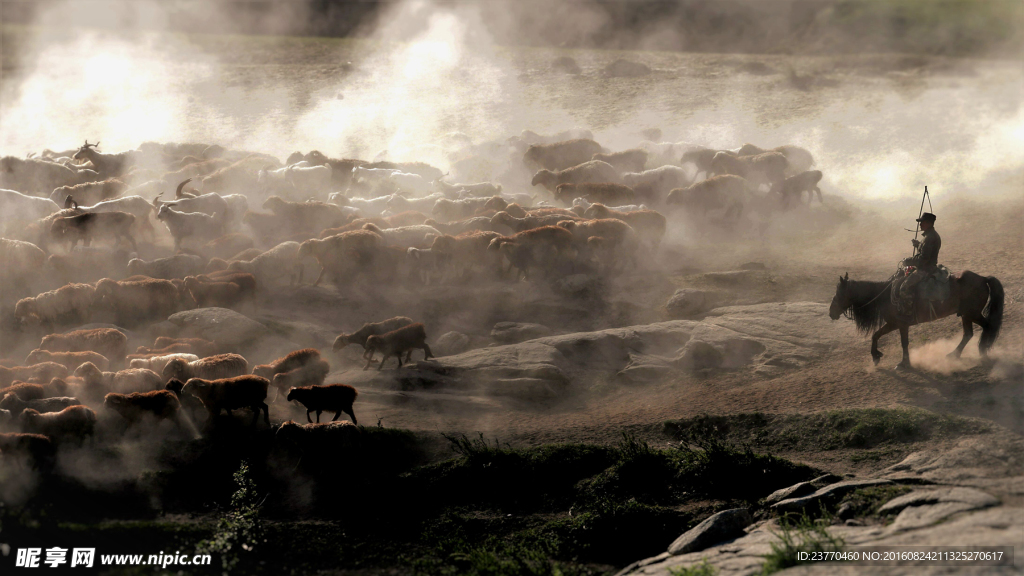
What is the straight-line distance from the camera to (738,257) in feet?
56.6

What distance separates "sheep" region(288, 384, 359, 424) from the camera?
9531 mm

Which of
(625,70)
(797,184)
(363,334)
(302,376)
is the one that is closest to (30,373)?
(302,376)

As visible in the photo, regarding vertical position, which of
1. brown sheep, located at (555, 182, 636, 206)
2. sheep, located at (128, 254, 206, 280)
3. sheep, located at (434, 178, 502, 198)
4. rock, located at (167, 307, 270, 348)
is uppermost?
brown sheep, located at (555, 182, 636, 206)

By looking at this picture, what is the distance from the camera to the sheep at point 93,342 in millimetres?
11789

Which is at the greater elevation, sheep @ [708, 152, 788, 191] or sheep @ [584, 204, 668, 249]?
sheep @ [708, 152, 788, 191]

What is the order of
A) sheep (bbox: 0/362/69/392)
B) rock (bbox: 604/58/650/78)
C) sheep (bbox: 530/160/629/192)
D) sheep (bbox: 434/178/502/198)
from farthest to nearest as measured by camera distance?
1. rock (bbox: 604/58/650/78)
2. sheep (bbox: 530/160/629/192)
3. sheep (bbox: 434/178/502/198)
4. sheep (bbox: 0/362/69/392)

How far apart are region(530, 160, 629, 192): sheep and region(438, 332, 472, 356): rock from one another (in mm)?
10813

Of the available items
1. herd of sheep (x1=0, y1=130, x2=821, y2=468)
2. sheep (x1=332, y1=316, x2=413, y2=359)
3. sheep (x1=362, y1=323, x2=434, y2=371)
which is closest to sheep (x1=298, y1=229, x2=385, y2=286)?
herd of sheep (x1=0, y1=130, x2=821, y2=468)

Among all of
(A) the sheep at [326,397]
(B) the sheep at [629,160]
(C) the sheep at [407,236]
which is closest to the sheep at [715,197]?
(B) the sheep at [629,160]

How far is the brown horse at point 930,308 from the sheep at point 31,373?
1212cm

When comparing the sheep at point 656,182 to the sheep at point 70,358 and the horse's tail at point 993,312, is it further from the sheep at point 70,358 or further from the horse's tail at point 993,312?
the sheep at point 70,358

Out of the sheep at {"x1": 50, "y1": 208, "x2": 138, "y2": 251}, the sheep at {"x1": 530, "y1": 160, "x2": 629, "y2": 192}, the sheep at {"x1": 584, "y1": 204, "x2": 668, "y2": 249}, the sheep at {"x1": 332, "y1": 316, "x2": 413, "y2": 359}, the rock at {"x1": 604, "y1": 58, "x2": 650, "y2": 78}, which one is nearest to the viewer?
the sheep at {"x1": 332, "y1": 316, "x2": 413, "y2": 359}

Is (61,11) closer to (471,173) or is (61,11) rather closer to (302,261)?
(471,173)

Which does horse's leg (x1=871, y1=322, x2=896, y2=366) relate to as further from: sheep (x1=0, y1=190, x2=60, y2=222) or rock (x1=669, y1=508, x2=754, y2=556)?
sheep (x1=0, y1=190, x2=60, y2=222)
